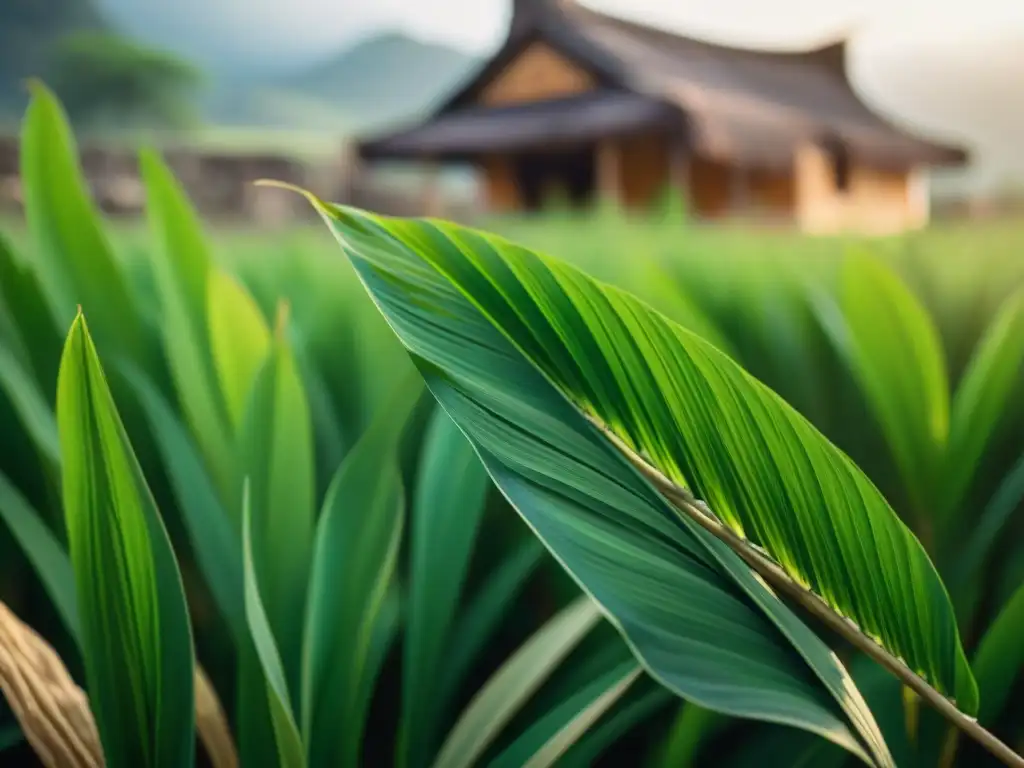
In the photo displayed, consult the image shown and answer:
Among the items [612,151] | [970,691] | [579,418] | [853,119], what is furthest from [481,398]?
[853,119]

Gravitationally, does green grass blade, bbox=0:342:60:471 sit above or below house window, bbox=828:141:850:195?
above

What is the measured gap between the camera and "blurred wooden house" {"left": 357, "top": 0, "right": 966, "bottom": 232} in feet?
23.1

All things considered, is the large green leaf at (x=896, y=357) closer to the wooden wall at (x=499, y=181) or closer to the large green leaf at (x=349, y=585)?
the large green leaf at (x=349, y=585)

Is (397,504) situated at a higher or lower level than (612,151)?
lower

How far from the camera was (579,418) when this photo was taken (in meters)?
0.19

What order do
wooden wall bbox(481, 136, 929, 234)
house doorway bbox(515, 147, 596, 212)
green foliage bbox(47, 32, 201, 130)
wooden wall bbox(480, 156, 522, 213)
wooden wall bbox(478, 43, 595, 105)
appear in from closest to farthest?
wooden wall bbox(481, 136, 929, 234)
wooden wall bbox(478, 43, 595, 105)
house doorway bbox(515, 147, 596, 212)
wooden wall bbox(480, 156, 522, 213)
green foliage bbox(47, 32, 201, 130)

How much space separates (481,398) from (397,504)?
0.08 metres

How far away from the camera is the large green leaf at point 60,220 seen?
1.00ft

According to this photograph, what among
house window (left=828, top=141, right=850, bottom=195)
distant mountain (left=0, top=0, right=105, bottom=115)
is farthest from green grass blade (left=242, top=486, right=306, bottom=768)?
Answer: distant mountain (left=0, top=0, right=105, bottom=115)

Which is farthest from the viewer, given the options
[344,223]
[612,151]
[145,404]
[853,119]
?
[853,119]

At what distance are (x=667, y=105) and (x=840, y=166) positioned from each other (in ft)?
8.82

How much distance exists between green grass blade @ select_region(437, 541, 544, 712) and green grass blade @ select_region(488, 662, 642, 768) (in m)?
0.05

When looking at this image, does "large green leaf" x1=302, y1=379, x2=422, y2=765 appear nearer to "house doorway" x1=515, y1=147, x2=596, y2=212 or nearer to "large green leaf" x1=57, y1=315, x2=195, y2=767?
"large green leaf" x1=57, y1=315, x2=195, y2=767

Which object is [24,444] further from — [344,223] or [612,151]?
[612,151]
